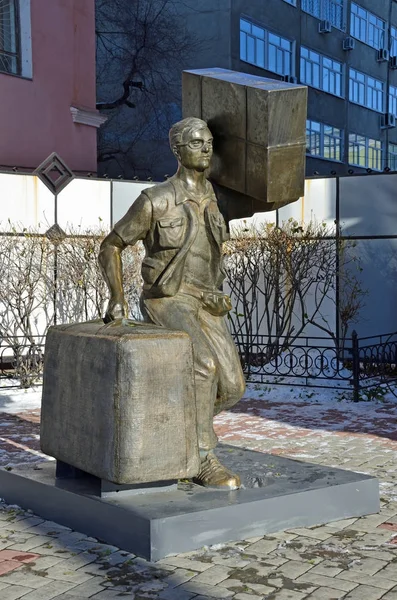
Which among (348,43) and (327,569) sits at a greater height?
(348,43)

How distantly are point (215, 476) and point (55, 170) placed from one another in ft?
32.8

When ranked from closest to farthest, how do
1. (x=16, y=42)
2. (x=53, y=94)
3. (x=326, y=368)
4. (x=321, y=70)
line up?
(x=326, y=368) < (x=16, y=42) < (x=53, y=94) < (x=321, y=70)

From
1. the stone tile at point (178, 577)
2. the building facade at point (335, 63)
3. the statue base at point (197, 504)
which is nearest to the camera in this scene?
the stone tile at point (178, 577)

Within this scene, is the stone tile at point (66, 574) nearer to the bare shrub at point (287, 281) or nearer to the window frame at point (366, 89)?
the bare shrub at point (287, 281)

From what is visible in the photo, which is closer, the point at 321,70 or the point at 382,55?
the point at 321,70

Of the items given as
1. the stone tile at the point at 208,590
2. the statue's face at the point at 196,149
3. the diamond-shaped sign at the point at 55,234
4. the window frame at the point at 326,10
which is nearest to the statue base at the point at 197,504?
the stone tile at the point at 208,590

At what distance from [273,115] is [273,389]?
7.59m

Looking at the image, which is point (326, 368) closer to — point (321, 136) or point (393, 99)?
point (321, 136)

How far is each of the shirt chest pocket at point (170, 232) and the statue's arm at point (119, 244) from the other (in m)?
0.10

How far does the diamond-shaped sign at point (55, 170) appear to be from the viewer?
14.6 metres

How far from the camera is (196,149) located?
597 cm

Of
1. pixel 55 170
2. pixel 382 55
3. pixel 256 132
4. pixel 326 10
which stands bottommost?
pixel 256 132

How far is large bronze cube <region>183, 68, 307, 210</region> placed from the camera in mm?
5879

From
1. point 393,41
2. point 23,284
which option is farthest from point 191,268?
point 393,41
